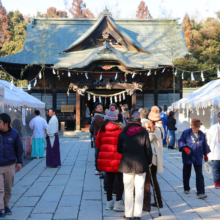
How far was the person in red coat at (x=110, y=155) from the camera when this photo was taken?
4406 mm

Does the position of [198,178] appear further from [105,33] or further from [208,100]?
[105,33]

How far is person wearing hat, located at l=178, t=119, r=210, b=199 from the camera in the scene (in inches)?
204

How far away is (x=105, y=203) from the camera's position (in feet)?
16.0

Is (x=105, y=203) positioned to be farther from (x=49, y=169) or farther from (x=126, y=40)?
(x=126, y=40)

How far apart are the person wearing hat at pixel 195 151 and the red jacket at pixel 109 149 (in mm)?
1511

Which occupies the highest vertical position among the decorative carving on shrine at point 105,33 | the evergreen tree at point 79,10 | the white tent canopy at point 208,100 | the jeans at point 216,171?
the evergreen tree at point 79,10

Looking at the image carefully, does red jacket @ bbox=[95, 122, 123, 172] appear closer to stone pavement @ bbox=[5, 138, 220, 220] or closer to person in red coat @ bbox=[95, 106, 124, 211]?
person in red coat @ bbox=[95, 106, 124, 211]

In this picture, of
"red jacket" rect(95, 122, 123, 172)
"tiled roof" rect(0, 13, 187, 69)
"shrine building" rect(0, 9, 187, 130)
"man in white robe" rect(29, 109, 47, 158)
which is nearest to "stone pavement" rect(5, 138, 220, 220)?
"red jacket" rect(95, 122, 123, 172)

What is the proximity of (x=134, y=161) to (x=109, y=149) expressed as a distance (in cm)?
58

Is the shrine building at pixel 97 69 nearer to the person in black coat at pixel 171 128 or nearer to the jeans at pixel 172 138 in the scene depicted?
the person in black coat at pixel 171 128

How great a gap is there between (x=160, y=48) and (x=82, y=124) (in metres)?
8.41

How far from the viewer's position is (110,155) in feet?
14.5

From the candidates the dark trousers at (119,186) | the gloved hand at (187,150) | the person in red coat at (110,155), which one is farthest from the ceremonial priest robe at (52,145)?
the gloved hand at (187,150)

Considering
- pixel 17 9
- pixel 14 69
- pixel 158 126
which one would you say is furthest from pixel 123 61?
pixel 17 9
